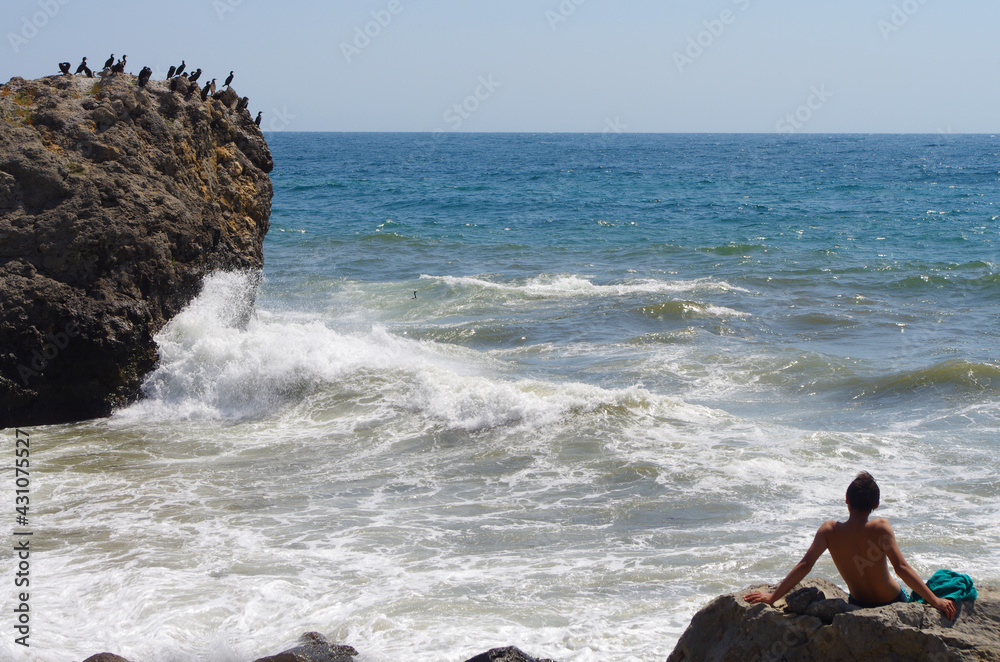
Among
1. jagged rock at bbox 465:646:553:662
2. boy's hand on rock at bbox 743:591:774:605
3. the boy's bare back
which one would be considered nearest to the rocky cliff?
jagged rock at bbox 465:646:553:662

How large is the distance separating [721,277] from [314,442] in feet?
38.5

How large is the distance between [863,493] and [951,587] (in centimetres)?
56

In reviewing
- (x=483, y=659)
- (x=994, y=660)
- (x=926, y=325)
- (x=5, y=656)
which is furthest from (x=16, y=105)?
(x=926, y=325)

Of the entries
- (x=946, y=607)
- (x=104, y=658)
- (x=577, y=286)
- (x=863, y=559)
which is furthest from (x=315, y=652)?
(x=577, y=286)

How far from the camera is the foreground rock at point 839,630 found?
358cm

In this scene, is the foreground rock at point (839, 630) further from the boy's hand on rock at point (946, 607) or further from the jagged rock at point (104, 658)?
the jagged rock at point (104, 658)

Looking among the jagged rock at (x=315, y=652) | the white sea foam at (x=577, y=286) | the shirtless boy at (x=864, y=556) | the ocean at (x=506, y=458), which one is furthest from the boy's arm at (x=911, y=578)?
the white sea foam at (x=577, y=286)

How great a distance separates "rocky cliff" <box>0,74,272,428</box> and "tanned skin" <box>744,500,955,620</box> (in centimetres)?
737

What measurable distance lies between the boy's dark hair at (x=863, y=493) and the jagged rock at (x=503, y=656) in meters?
1.75

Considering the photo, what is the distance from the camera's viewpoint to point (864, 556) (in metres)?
3.81

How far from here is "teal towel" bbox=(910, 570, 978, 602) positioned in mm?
3771

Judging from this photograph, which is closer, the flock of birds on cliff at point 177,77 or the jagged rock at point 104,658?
the jagged rock at point 104,658

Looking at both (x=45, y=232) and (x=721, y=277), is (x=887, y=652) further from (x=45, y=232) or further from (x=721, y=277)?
(x=721, y=277)

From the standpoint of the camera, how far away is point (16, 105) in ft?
30.3
